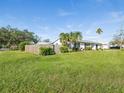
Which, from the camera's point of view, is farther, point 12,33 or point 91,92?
point 12,33

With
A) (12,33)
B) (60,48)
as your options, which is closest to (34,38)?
(12,33)

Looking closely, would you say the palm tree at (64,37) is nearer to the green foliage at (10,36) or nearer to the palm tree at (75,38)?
the palm tree at (75,38)

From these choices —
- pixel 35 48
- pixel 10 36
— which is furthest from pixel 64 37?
pixel 10 36

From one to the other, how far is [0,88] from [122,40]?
75428 mm

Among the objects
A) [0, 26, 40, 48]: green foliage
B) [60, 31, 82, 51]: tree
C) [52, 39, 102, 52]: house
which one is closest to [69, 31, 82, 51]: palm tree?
[60, 31, 82, 51]: tree

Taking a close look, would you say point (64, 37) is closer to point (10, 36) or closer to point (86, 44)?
point (86, 44)

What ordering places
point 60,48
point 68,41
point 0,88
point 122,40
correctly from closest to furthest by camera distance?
point 0,88, point 60,48, point 68,41, point 122,40

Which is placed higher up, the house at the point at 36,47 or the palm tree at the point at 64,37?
the palm tree at the point at 64,37

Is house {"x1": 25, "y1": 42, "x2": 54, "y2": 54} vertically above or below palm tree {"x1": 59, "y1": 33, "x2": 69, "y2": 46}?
below

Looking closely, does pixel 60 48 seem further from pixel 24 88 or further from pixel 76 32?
pixel 24 88

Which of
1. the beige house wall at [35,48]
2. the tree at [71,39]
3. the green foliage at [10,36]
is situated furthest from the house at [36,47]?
the green foliage at [10,36]

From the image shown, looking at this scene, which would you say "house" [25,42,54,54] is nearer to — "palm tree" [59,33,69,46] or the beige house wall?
the beige house wall

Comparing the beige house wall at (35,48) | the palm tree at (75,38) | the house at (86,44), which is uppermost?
the palm tree at (75,38)

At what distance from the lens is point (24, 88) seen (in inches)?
452
